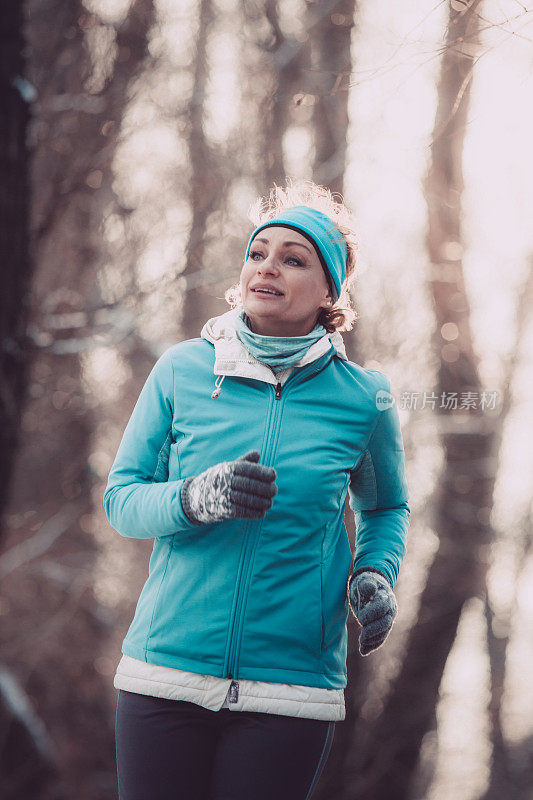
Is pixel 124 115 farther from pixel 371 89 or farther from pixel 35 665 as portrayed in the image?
pixel 35 665

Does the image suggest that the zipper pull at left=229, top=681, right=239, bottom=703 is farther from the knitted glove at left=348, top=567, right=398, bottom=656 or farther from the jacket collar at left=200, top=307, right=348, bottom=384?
the jacket collar at left=200, top=307, right=348, bottom=384

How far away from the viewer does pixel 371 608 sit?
1608mm

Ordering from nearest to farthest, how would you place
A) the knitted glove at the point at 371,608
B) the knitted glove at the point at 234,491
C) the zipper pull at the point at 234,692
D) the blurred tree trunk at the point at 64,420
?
1. the knitted glove at the point at 234,491
2. the zipper pull at the point at 234,692
3. the knitted glove at the point at 371,608
4. the blurred tree trunk at the point at 64,420

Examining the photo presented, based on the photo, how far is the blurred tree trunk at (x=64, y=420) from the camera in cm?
451

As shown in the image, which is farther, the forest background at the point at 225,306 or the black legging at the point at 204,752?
the forest background at the point at 225,306

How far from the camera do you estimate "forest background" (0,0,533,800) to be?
→ 15.4 feet

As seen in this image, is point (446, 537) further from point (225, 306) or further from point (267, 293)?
point (267, 293)

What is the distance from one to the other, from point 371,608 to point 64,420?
3.62m

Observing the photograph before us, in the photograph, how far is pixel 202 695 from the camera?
149cm

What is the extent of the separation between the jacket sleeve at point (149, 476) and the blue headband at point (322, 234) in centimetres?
44

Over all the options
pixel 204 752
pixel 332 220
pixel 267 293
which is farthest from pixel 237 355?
pixel 204 752

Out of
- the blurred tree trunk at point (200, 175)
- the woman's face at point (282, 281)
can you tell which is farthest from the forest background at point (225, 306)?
the woman's face at point (282, 281)

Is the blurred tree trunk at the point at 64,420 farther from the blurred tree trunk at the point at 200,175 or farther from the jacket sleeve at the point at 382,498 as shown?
the jacket sleeve at the point at 382,498

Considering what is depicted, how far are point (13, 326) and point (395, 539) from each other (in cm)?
327
